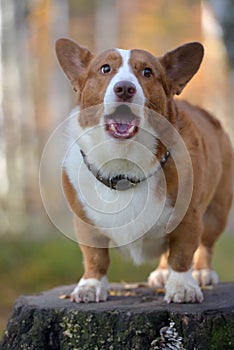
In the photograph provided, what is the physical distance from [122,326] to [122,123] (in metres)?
0.98

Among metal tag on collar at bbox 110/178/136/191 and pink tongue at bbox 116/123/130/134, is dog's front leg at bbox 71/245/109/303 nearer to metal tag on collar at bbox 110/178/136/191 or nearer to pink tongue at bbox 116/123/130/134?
metal tag on collar at bbox 110/178/136/191

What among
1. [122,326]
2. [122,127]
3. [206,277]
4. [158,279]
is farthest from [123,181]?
[206,277]

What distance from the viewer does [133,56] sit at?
4.00 metres

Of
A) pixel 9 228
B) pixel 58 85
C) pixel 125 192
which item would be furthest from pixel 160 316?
pixel 58 85

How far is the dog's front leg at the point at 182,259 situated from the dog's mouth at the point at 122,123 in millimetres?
578

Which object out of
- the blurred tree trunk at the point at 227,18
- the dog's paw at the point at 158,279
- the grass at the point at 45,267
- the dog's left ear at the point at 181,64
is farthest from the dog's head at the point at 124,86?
the blurred tree trunk at the point at 227,18

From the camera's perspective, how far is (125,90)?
12.1 feet

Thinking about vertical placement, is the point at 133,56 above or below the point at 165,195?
above

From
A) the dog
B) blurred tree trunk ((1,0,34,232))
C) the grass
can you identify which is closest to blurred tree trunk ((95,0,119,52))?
blurred tree trunk ((1,0,34,232))

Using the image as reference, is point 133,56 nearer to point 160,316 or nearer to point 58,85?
point 160,316

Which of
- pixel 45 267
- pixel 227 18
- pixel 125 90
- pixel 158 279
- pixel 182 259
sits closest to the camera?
pixel 125 90

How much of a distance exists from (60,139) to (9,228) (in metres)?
6.08

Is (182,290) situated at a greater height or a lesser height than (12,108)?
lesser

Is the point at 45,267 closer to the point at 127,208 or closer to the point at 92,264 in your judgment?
the point at 92,264
